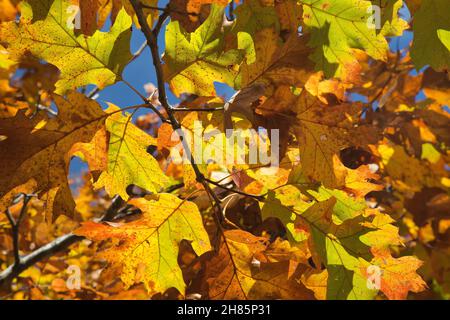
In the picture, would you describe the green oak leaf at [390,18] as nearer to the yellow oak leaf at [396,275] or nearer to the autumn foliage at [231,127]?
the autumn foliage at [231,127]

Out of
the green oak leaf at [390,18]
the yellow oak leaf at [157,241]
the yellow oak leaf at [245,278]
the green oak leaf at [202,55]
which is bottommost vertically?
the yellow oak leaf at [245,278]

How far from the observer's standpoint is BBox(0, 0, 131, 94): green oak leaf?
3.93ft

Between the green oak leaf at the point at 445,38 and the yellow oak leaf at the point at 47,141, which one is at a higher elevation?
the green oak leaf at the point at 445,38

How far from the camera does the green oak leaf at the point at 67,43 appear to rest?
120cm

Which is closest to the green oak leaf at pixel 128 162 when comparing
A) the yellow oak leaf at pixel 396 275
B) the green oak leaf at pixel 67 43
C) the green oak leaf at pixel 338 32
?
the green oak leaf at pixel 67 43

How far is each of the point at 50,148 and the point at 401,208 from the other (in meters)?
2.82

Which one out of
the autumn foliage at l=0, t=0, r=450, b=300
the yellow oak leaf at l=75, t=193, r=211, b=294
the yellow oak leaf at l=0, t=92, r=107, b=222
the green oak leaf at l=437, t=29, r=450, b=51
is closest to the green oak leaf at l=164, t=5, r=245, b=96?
the autumn foliage at l=0, t=0, r=450, b=300

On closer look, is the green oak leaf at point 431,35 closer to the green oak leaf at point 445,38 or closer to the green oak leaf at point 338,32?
the green oak leaf at point 445,38

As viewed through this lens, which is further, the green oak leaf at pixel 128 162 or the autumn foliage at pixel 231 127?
the green oak leaf at pixel 128 162

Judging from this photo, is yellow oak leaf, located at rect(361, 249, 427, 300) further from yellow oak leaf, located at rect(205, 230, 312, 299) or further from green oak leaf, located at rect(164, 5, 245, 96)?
green oak leaf, located at rect(164, 5, 245, 96)

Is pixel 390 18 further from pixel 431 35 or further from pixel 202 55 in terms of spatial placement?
pixel 202 55

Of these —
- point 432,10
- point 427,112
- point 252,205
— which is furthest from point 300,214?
point 427,112
